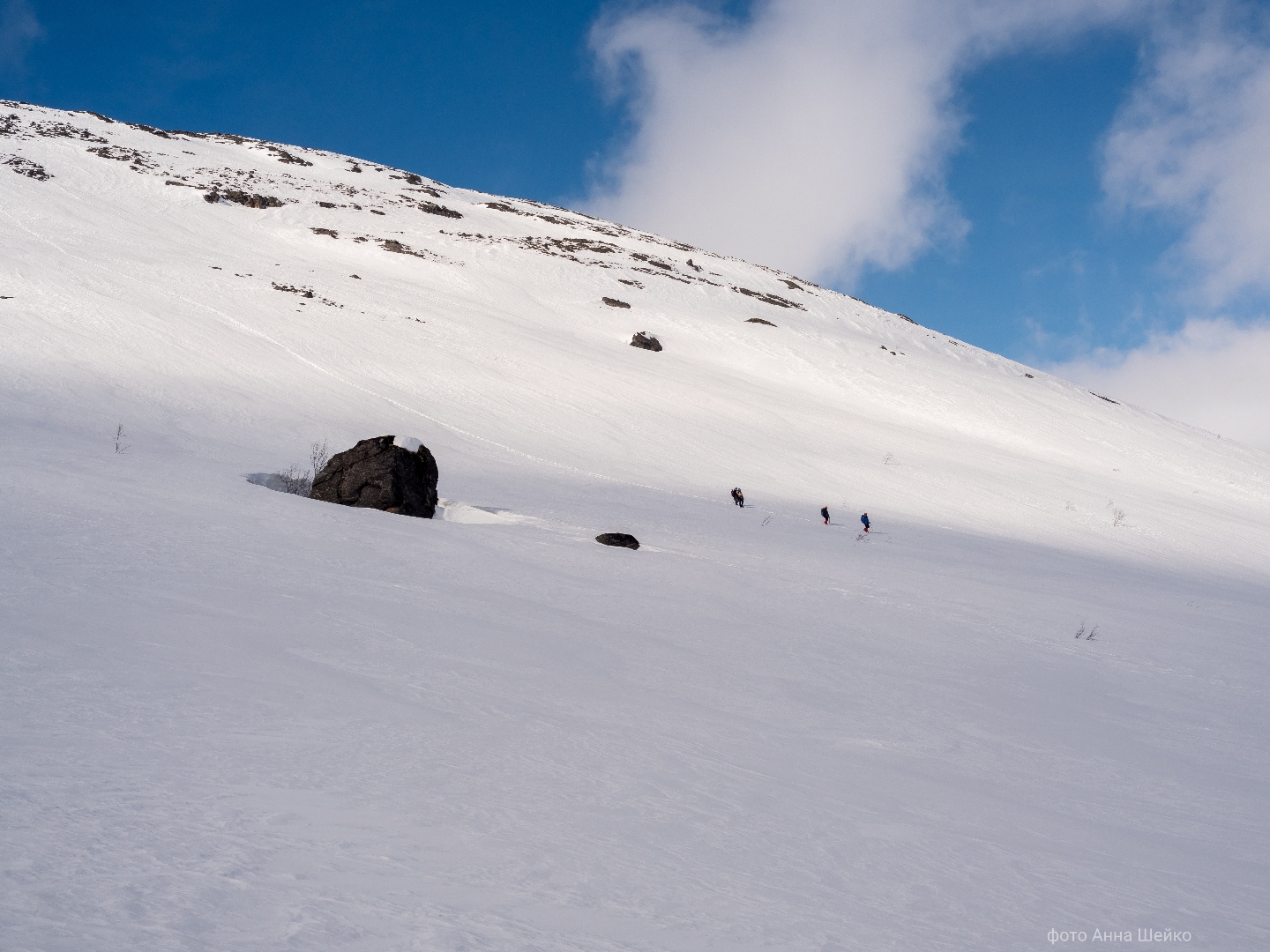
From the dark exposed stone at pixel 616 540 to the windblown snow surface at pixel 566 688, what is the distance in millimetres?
A: 243

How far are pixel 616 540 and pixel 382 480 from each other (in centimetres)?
349

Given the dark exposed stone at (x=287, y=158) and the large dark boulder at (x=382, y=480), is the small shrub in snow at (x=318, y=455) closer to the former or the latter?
the large dark boulder at (x=382, y=480)

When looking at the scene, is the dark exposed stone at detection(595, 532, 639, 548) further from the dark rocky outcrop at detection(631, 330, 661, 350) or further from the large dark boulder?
the dark rocky outcrop at detection(631, 330, 661, 350)

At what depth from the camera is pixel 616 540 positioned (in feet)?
35.4

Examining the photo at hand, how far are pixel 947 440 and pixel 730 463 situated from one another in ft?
35.3

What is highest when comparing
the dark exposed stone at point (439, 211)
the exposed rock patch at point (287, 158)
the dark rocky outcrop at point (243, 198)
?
the exposed rock patch at point (287, 158)

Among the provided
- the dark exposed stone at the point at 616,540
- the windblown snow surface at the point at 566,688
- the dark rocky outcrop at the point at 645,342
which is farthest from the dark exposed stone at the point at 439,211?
the dark exposed stone at the point at 616,540

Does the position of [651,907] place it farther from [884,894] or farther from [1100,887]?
[1100,887]

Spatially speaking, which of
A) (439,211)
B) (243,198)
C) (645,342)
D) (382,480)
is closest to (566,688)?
(382,480)

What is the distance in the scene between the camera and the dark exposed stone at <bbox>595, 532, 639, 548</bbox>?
1074 centimetres

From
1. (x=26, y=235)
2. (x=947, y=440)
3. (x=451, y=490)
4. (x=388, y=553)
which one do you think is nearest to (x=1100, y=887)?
(x=388, y=553)

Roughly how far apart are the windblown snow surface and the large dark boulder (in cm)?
55

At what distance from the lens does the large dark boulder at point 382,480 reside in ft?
36.0

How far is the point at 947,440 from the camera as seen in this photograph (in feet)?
89.9
